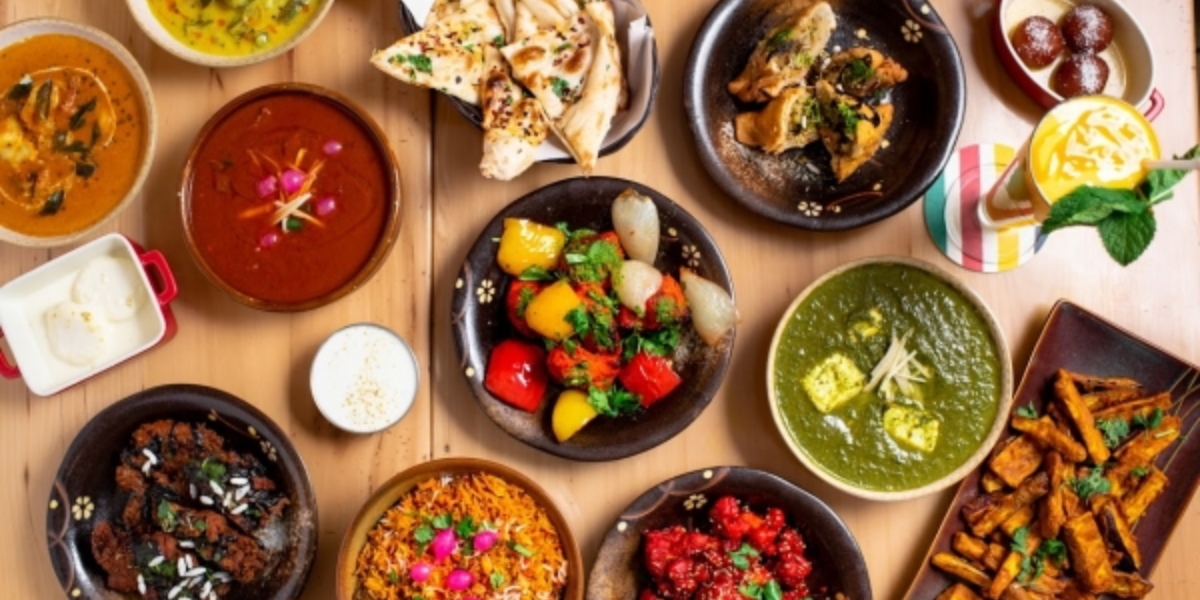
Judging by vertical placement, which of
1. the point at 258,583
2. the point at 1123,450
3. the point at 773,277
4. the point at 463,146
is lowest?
the point at 258,583

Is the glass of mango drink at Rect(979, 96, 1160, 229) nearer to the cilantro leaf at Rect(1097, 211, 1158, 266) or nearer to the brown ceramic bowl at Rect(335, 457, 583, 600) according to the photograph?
the cilantro leaf at Rect(1097, 211, 1158, 266)

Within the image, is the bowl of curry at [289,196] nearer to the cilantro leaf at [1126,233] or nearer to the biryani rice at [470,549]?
the biryani rice at [470,549]

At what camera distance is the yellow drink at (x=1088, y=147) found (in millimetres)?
2459

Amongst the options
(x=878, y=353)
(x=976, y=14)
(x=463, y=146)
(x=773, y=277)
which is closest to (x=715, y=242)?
(x=773, y=277)

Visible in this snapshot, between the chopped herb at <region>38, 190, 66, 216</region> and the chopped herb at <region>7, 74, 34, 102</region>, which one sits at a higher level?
the chopped herb at <region>7, 74, 34, 102</region>

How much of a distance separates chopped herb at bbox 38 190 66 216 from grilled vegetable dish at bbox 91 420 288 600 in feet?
1.84

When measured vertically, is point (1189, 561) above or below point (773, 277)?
below

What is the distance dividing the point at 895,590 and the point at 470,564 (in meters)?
1.07

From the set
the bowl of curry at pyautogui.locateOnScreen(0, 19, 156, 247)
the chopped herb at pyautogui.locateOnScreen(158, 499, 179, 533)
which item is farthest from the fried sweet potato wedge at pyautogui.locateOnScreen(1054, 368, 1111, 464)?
the bowl of curry at pyautogui.locateOnScreen(0, 19, 156, 247)

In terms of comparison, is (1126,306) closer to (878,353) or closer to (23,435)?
(878,353)

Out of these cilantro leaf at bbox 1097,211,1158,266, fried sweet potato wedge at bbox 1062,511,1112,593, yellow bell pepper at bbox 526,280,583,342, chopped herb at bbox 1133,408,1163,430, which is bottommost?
fried sweet potato wedge at bbox 1062,511,1112,593

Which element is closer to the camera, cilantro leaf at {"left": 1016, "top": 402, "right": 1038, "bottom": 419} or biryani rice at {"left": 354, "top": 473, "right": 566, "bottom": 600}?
biryani rice at {"left": 354, "top": 473, "right": 566, "bottom": 600}

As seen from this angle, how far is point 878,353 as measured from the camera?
2723 mm

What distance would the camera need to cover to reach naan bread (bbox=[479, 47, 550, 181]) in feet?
8.32
